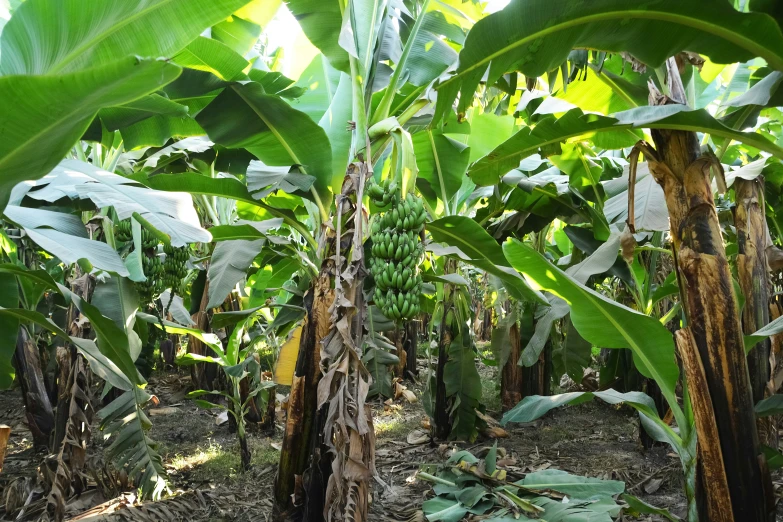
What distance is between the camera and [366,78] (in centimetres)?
237

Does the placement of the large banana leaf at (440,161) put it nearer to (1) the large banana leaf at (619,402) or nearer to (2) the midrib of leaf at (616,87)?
(2) the midrib of leaf at (616,87)

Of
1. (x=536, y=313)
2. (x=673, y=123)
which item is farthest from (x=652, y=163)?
(x=536, y=313)

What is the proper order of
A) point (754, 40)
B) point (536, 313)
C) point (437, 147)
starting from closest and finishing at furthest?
1. point (754, 40)
2. point (437, 147)
3. point (536, 313)

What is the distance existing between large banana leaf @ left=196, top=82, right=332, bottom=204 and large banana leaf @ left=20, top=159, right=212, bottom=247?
0.50 metres

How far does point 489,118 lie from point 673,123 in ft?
5.86

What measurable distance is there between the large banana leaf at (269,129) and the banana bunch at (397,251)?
0.61 meters

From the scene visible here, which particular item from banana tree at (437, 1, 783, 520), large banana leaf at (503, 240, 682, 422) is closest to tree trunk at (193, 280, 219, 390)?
large banana leaf at (503, 240, 682, 422)

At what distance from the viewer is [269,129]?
8.07ft

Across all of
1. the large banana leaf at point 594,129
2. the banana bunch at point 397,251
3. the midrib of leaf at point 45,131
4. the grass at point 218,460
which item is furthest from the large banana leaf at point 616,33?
the grass at point 218,460

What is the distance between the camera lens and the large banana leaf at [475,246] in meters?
2.40

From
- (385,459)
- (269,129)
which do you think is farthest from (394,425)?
(269,129)

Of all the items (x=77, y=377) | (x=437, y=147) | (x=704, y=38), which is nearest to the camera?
(x=704, y=38)

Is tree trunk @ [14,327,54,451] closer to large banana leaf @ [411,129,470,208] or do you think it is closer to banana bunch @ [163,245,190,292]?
banana bunch @ [163,245,190,292]

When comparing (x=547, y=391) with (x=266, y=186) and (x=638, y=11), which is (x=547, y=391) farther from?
(x=638, y=11)
